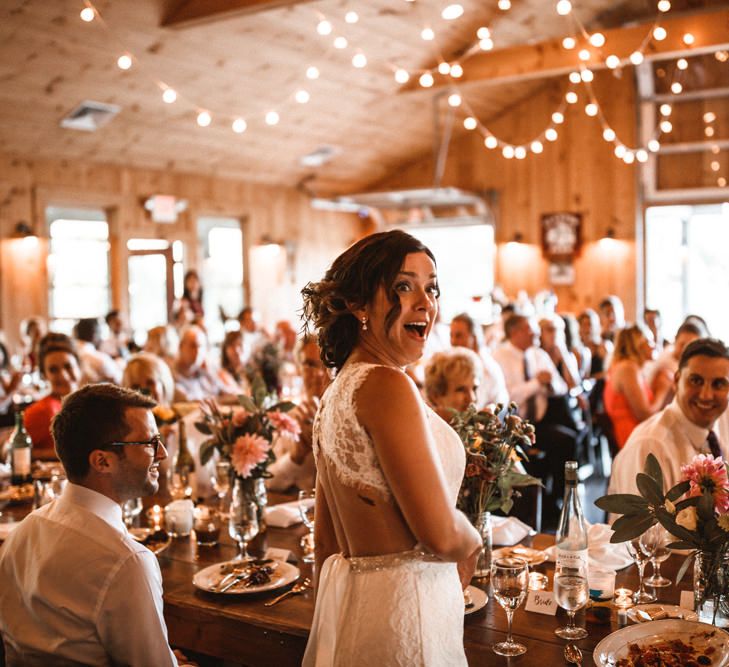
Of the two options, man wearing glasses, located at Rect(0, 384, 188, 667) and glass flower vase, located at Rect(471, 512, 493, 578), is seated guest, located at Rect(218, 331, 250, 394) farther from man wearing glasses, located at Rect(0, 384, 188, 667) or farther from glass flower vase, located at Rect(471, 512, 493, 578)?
man wearing glasses, located at Rect(0, 384, 188, 667)

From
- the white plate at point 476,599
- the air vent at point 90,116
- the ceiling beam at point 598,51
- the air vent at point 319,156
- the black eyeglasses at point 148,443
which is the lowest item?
the white plate at point 476,599

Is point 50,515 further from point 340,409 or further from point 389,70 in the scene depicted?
point 389,70

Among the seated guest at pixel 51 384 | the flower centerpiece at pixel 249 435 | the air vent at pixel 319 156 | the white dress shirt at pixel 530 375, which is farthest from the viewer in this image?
the air vent at pixel 319 156

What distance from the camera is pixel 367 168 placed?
12617mm

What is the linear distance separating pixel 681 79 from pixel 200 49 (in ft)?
21.2

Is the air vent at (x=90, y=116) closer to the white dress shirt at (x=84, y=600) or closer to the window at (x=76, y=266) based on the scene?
the window at (x=76, y=266)

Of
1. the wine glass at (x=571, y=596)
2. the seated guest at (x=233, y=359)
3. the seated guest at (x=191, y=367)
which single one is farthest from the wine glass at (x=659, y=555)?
the seated guest at (x=233, y=359)

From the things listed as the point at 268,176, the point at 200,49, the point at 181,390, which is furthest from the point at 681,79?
the point at 181,390

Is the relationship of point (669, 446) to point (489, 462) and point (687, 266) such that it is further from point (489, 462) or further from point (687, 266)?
point (687, 266)

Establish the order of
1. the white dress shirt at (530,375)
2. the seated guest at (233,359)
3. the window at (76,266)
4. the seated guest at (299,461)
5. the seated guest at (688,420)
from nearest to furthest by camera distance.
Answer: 1. the seated guest at (688,420)
2. the seated guest at (299,461)
3. the white dress shirt at (530,375)
4. the seated guest at (233,359)
5. the window at (76,266)

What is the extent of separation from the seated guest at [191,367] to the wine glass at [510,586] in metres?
4.34

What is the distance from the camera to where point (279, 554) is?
245cm

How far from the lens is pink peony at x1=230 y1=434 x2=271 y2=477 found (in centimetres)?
252

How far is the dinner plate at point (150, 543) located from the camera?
2586 mm
